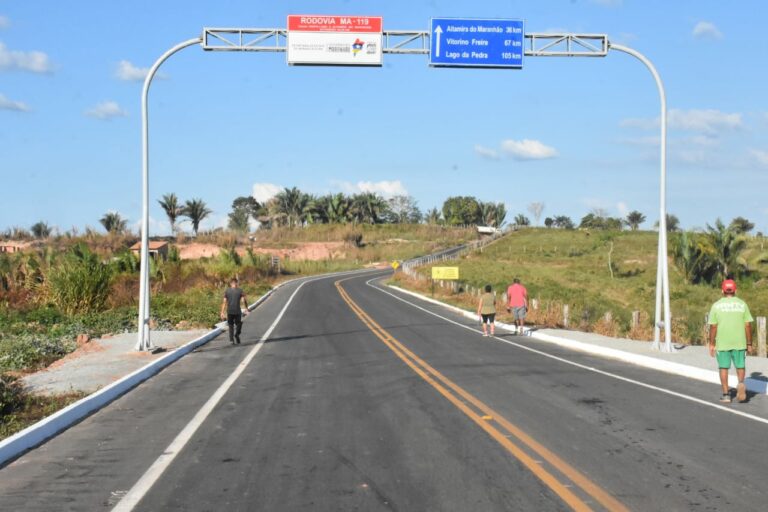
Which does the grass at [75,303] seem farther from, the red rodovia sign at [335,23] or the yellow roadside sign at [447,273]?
the yellow roadside sign at [447,273]

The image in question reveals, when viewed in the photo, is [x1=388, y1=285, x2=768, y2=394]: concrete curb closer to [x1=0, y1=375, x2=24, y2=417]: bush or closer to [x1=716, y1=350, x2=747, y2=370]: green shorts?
[x1=716, y1=350, x2=747, y2=370]: green shorts

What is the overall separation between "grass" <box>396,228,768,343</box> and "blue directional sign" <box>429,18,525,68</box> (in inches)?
391

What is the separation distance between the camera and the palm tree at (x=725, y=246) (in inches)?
2245

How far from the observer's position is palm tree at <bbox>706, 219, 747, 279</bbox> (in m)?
57.0

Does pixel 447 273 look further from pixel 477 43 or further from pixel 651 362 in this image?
pixel 651 362

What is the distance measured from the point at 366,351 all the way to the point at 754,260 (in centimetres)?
5359

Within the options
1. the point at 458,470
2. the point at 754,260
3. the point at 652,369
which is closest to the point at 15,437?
the point at 458,470

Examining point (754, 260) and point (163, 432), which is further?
point (754, 260)

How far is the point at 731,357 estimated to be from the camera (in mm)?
11062

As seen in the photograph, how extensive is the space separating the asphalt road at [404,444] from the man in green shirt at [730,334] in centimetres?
60

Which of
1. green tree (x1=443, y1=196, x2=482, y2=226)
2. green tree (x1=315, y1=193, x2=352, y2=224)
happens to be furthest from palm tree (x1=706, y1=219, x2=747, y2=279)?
green tree (x1=443, y1=196, x2=482, y2=226)

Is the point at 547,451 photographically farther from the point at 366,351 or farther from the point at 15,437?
the point at 366,351

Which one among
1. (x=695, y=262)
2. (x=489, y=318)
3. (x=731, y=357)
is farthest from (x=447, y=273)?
(x=731, y=357)

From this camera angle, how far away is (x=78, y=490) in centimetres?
652
